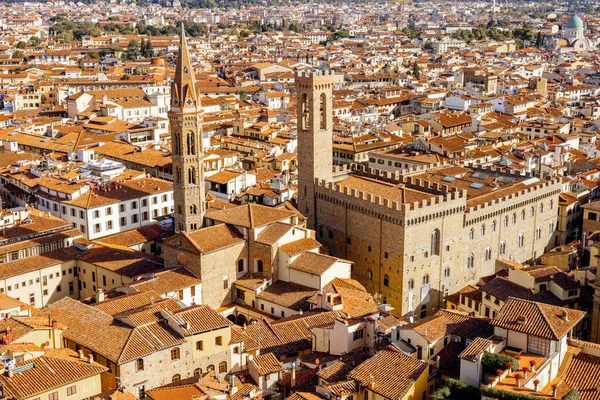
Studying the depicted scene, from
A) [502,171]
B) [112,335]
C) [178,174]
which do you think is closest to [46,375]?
[112,335]

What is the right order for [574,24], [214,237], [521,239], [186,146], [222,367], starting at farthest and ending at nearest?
[574,24], [521,239], [186,146], [214,237], [222,367]

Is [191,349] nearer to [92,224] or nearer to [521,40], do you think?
[92,224]

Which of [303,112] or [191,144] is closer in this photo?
[191,144]

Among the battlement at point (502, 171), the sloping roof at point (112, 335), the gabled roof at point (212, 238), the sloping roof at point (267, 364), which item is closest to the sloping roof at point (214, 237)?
the gabled roof at point (212, 238)

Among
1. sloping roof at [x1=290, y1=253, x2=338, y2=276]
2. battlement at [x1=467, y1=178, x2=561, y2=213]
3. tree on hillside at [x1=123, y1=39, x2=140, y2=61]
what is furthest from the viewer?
tree on hillside at [x1=123, y1=39, x2=140, y2=61]

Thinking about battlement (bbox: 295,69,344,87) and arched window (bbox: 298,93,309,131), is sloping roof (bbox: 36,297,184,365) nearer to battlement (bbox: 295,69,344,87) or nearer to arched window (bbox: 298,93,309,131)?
arched window (bbox: 298,93,309,131)

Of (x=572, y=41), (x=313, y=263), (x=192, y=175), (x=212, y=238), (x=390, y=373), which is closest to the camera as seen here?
(x=390, y=373)

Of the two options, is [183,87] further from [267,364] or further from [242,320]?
[267,364]

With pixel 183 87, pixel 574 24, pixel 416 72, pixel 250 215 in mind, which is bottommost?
pixel 250 215

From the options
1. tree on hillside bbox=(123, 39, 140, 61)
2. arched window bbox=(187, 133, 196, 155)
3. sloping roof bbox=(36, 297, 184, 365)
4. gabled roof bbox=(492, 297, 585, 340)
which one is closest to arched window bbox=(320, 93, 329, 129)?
arched window bbox=(187, 133, 196, 155)
